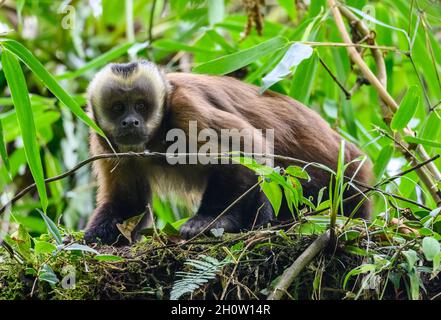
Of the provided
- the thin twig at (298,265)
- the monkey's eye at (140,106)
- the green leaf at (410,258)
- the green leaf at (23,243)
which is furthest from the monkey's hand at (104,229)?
the green leaf at (410,258)

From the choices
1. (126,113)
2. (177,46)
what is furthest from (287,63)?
(177,46)

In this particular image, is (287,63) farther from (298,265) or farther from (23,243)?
(23,243)

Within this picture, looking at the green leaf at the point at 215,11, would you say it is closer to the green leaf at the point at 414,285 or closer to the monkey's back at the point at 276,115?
the monkey's back at the point at 276,115

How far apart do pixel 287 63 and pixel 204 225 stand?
3.86 ft

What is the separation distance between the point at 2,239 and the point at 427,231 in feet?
7.19

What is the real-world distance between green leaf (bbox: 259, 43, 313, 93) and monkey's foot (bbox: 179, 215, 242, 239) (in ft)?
3.06

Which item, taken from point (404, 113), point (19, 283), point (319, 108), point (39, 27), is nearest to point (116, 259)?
point (19, 283)

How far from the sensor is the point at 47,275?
11.9 ft

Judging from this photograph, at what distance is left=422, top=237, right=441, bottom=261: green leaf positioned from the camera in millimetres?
3252

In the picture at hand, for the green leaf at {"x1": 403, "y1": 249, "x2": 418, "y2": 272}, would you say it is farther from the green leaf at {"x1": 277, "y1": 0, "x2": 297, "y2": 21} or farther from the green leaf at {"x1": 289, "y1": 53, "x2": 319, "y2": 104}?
the green leaf at {"x1": 277, "y1": 0, "x2": 297, "y2": 21}

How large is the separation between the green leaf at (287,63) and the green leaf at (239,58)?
0.54ft

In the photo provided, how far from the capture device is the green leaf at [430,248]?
128 inches
